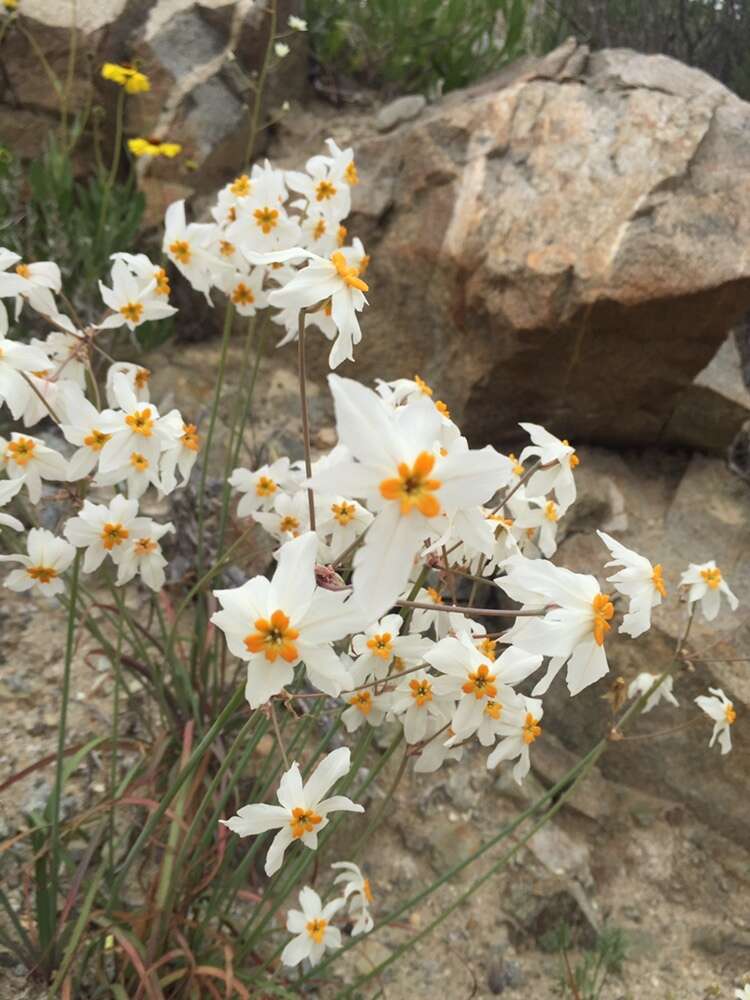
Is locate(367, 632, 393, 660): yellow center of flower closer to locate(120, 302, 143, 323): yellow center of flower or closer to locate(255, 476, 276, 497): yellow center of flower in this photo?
locate(255, 476, 276, 497): yellow center of flower

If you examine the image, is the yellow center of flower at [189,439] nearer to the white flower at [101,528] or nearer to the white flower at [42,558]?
the white flower at [101,528]

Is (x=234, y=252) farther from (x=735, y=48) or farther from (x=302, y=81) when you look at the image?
(x=735, y=48)

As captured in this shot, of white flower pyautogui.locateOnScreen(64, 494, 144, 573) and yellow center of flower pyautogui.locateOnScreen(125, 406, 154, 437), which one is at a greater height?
yellow center of flower pyautogui.locateOnScreen(125, 406, 154, 437)

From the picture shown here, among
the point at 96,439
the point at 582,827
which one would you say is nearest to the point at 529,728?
the point at 96,439

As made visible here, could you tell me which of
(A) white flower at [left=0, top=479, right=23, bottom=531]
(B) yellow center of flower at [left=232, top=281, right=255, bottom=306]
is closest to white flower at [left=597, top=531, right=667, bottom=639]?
(A) white flower at [left=0, top=479, right=23, bottom=531]

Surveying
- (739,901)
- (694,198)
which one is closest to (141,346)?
(694,198)

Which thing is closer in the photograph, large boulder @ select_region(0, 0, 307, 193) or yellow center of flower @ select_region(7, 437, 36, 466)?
yellow center of flower @ select_region(7, 437, 36, 466)

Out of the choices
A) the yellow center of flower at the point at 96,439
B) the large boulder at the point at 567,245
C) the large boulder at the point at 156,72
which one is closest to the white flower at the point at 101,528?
the yellow center of flower at the point at 96,439
